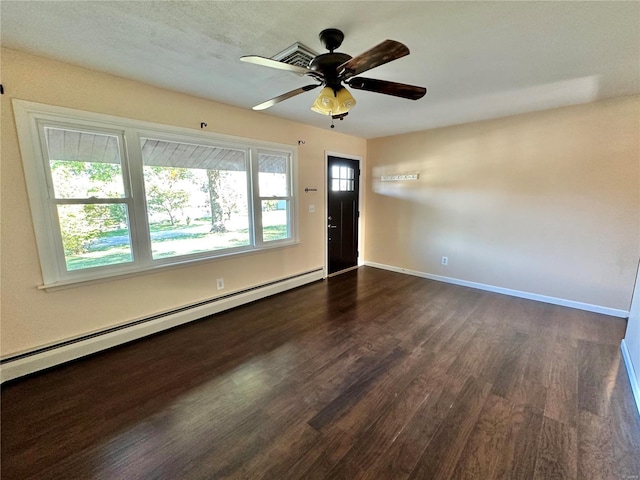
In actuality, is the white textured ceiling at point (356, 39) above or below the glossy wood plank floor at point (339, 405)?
above

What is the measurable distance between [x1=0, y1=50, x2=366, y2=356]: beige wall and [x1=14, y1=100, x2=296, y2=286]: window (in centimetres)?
8

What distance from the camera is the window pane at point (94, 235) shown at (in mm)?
2322

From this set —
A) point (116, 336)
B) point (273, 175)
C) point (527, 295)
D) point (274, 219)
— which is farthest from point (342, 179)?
point (116, 336)

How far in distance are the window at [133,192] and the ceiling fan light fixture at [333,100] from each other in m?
1.82

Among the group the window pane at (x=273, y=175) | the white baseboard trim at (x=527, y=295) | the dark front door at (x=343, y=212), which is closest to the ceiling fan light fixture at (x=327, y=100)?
the window pane at (x=273, y=175)

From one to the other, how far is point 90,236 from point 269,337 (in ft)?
6.41

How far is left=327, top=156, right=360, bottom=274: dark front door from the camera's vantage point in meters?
4.80

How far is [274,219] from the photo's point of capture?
393 cm

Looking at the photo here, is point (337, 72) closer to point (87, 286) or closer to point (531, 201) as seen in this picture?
point (87, 286)

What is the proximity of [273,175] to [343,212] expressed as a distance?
1.72 m

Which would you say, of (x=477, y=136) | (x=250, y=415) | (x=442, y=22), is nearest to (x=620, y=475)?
(x=250, y=415)

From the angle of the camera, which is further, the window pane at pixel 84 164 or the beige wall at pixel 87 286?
the window pane at pixel 84 164

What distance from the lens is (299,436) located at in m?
1.65

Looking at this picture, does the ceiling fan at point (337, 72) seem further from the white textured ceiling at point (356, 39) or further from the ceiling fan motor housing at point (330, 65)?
the white textured ceiling at point (356, 39)
